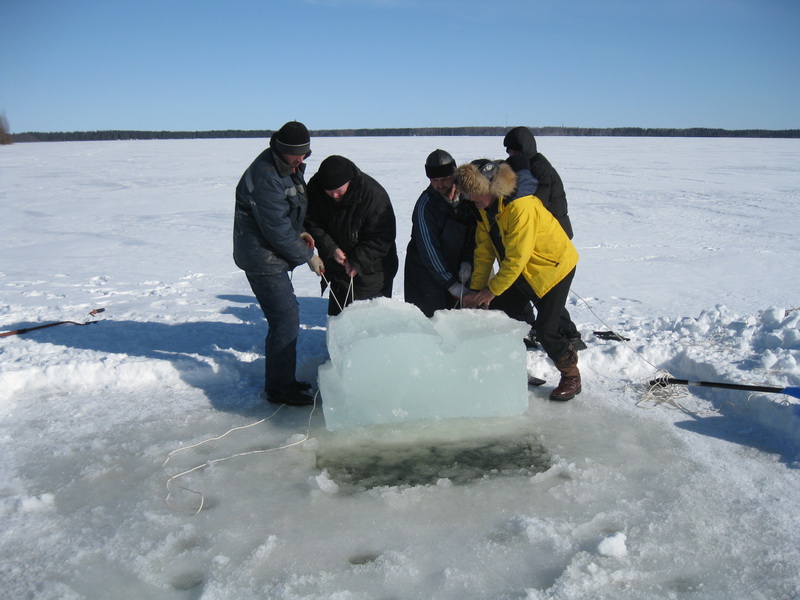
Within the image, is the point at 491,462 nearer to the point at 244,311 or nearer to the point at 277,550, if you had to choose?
the point at 277,550

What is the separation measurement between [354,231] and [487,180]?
40.4 inches

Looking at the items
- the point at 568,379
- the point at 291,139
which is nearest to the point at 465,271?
the point at 568,379

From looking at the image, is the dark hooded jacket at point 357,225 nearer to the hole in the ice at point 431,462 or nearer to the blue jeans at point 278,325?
the blue jeans at point 278,325

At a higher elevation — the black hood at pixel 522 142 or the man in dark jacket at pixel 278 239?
the black hood at pixel 522 142

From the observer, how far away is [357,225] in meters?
3.96

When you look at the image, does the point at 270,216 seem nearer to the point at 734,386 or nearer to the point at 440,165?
the point at 440,165

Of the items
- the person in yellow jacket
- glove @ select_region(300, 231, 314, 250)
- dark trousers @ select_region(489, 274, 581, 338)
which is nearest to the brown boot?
the person in yellow jacket

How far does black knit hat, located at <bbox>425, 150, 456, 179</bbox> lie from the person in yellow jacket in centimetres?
18

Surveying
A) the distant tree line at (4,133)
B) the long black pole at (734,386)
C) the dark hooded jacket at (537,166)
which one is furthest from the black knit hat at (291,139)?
the distant tree line at (4,133)

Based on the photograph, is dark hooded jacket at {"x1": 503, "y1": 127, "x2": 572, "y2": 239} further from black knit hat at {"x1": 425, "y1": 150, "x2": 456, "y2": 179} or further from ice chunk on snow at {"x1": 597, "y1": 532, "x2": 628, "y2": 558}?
ice chunk on snow at {"x1": 597, "y1": 532, "x2": 628, "y2": 558}

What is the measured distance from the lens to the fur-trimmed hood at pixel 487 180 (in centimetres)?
329

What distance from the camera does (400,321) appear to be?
340cm

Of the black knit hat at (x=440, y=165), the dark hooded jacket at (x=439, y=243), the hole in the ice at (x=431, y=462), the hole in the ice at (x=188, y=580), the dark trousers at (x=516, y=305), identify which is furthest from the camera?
the dark trousers at (x=516, y=305)

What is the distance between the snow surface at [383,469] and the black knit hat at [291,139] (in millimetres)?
1380
